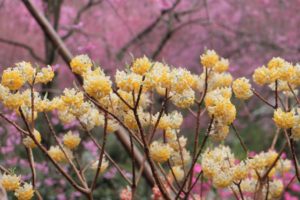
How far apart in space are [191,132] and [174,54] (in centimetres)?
152

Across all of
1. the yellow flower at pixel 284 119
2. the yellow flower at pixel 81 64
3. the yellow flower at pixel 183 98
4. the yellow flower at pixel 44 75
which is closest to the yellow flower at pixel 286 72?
the yellow flower at pixel 284 119

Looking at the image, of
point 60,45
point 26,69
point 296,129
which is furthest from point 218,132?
point 60,45

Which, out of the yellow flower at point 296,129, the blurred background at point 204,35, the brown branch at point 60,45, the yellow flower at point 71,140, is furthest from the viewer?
the blurred background at point 204,35

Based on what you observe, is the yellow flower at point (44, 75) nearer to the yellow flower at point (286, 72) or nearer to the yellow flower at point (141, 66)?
the yellow flower at point (141, 66)

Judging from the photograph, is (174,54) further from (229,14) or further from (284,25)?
(284,25)

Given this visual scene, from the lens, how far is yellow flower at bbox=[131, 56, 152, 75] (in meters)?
1.50

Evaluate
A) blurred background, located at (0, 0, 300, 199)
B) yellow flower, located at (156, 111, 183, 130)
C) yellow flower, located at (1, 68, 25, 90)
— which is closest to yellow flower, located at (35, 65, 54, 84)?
yellow flower, located at (1, 68, 25, 90)

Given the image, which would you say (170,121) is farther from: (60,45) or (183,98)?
(60,45)

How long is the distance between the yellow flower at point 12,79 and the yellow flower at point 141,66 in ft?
0.94

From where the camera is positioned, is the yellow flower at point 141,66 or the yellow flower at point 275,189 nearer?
the yellow flower at point 141,66

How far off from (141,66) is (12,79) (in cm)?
33

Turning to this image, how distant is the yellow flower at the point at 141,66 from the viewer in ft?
4.92

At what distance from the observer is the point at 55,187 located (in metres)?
5.77

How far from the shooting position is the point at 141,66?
1.50 m
